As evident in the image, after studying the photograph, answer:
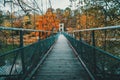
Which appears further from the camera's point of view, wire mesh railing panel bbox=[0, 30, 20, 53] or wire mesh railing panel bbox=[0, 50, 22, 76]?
wire mesh railing panel bbox=[0, 30, 20, 53]

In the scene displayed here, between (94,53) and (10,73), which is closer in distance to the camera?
(10,73)

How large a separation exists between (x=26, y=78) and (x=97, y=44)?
135cm

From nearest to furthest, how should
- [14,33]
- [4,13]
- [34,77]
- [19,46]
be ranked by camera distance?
[14,33], [19,46], [34,77], [4,13]

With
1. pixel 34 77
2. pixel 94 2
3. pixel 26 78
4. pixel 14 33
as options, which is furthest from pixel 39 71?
pixel 94 2

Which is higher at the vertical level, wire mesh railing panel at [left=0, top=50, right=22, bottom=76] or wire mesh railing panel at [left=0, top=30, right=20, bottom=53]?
wire mesh railing panel at [left=0, top=30, right=20, bottom=53]

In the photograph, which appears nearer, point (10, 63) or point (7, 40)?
point (7, 40)

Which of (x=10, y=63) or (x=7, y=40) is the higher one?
(x=7, y=40)

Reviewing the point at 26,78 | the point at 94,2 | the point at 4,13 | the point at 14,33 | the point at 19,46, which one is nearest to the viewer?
the point at 14,33

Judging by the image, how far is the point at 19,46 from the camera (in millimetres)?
3863

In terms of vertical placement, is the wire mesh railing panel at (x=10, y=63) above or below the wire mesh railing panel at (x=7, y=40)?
below

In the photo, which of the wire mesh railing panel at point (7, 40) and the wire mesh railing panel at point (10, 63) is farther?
the wire mesh railing panel at point (7, 40)

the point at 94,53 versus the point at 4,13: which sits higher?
the point at 4,13

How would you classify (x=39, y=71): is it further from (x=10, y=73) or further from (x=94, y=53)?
(x=10, y=73)

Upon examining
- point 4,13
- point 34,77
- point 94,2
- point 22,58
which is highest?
point 94,2
